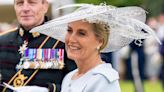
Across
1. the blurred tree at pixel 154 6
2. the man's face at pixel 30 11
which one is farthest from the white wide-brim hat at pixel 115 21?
the blurred tree at pixel 154 6

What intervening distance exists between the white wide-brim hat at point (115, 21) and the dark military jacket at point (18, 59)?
0.63 m

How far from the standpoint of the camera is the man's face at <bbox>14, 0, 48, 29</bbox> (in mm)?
6605

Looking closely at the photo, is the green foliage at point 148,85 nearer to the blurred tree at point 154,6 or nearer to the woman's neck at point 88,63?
the blurred tree at point 154,6

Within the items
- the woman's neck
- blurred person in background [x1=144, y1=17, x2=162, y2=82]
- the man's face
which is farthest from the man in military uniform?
blurred person in background [x1=144, y1=17, x2=162, y2=82]

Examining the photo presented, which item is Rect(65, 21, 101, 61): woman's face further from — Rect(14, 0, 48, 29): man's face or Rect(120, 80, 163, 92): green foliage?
Rect(120, 80, 163, 92): green foliage

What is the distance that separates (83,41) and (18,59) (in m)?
1.23

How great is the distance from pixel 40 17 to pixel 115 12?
1.04 metres

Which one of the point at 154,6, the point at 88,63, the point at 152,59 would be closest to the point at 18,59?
the point at 88,63

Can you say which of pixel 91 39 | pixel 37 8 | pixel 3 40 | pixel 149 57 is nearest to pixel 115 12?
pixel 91 39

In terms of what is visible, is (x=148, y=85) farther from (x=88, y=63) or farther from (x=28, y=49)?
(x=88, y=63)

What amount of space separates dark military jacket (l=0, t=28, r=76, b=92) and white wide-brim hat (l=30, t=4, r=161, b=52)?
63cm

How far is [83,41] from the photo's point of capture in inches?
226

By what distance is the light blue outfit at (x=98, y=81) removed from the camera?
5.58m

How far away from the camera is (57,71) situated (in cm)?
666
